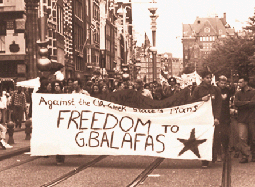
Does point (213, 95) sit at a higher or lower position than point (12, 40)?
lower

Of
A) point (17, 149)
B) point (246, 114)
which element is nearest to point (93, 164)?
point (246, 114)

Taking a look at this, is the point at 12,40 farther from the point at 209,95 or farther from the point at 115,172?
the point at 115,172

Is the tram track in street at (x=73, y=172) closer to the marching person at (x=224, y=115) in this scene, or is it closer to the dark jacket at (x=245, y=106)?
the marching person at (x=224, y=115)

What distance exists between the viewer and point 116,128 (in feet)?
43.0

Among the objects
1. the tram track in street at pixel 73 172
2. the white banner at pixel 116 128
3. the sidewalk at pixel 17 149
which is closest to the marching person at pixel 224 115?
the white banner at pixel 116 128

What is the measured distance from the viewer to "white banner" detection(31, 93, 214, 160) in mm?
12680

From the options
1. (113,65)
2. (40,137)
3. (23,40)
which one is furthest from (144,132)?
(113,65)

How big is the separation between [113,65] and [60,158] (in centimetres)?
8309

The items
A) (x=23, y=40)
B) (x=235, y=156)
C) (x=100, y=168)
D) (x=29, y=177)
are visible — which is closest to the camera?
(x=29, y=177)

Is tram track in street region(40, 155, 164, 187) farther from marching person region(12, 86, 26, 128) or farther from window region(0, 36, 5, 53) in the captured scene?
window region(0, 36, 5, 53)

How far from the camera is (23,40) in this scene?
41.8m

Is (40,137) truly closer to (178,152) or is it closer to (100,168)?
(100,168)

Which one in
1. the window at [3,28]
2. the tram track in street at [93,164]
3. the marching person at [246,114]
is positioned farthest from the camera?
the window at [3,28]

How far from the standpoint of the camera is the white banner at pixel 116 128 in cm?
1268
